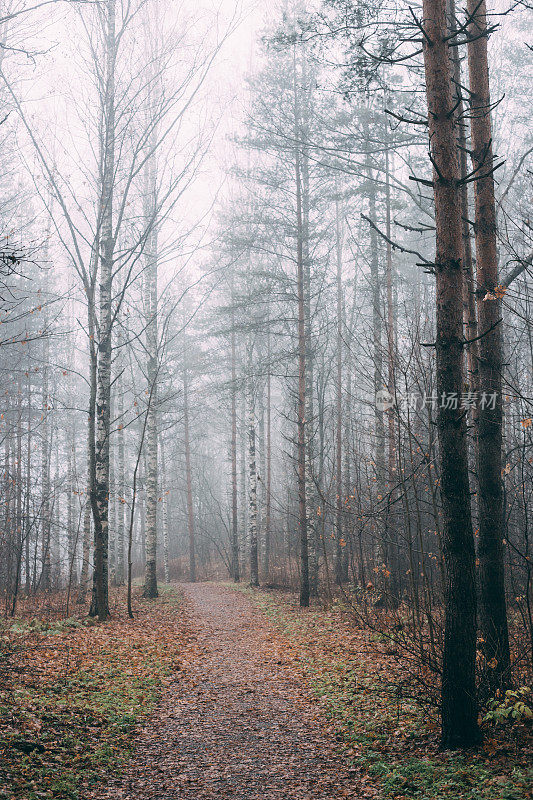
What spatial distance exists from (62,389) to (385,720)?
3100 centimetres

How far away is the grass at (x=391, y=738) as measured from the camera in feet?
12.0

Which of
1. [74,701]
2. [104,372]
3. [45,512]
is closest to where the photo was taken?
[74,701]

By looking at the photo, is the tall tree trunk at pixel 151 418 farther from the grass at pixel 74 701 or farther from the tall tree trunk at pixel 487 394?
the tall tree trunk at pixel 487 394

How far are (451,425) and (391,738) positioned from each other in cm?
293

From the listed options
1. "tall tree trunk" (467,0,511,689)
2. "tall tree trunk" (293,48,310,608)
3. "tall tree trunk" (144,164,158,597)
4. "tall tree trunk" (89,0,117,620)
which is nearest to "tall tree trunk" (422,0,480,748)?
"tall tree trunk" (467,0,511,689)

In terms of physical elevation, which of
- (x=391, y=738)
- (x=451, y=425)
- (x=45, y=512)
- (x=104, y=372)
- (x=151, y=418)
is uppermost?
(x=104, y=372)

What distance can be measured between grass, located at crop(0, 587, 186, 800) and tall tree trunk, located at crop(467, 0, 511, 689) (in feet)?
12.2

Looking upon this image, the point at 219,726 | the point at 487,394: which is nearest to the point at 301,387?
the point at 487,394

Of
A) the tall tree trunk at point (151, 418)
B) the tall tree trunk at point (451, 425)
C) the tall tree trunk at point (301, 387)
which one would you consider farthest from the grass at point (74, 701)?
the tall tree trunk at point (151, 418)

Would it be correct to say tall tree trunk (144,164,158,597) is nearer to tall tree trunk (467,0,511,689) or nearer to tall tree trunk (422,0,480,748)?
tall tree trunk (467,0,511,689)

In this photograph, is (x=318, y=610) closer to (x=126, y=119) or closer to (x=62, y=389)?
(x=126, y=119)

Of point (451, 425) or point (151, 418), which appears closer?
point (451, 425)

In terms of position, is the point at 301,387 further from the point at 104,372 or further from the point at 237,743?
the point at 237,743

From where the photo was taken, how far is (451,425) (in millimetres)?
4336
